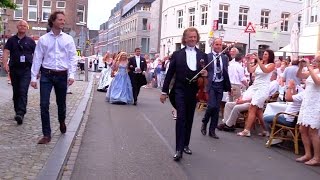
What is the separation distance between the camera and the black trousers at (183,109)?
763 centimetres

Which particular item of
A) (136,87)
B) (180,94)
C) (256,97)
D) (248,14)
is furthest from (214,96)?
(248,14)

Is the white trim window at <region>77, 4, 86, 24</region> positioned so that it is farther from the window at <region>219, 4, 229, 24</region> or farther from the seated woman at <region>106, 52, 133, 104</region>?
the seated woman at <region>106, 52, 133, 104</region>

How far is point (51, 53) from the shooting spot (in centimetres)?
804

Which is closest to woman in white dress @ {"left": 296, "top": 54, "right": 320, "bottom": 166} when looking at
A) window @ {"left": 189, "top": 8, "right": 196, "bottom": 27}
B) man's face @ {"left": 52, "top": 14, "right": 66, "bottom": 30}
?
man's face @ {"left": 52, "top": 14, "right": 66, "bottom": 30}

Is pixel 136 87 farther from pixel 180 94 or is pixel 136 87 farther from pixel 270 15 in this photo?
pixel 270 15

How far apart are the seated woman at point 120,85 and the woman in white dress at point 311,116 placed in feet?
29.1

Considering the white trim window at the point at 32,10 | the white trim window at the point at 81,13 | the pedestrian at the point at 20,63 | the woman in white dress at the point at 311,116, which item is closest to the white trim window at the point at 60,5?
the white trim window at the point at 32,10

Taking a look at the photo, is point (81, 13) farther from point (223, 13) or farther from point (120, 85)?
point (120, 85)

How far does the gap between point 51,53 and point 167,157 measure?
2.36 m

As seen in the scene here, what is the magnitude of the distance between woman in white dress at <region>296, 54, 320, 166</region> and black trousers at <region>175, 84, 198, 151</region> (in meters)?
1.74

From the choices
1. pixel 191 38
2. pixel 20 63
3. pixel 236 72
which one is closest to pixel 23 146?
pixel 20 63

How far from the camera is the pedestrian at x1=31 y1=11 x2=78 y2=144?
26.1ft

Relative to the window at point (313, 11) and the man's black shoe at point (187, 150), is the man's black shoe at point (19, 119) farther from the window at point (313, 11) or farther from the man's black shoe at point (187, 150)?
the window at point (313, 11)

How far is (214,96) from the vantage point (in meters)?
9.98
